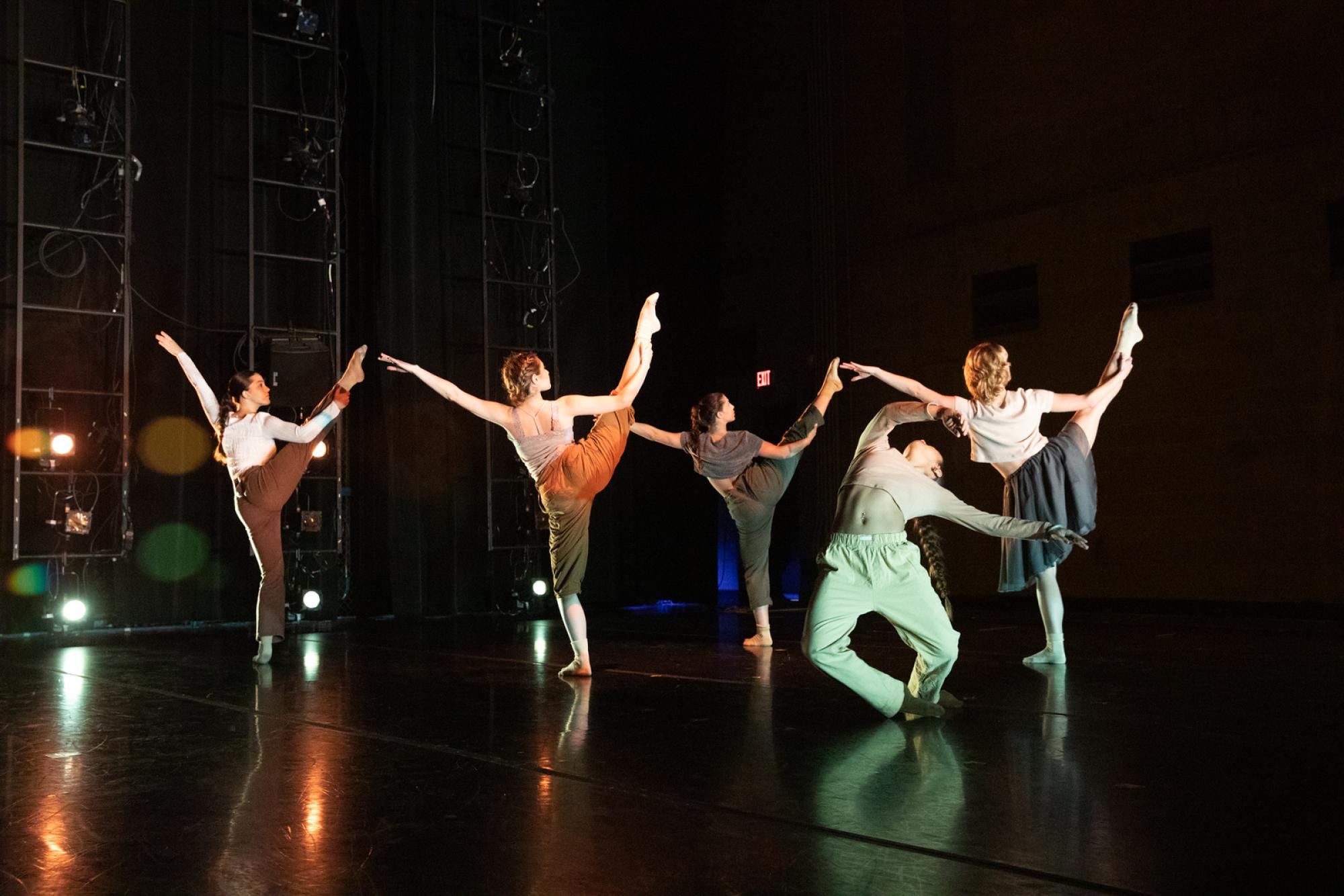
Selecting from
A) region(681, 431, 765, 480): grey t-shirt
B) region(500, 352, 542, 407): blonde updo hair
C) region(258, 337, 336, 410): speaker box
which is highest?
region(258, 337, 336, 410): speaker box

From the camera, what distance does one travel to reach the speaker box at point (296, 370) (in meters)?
7.46

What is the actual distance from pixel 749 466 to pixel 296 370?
10.4ft

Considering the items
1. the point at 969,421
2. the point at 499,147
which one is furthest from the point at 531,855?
the point at 499,147

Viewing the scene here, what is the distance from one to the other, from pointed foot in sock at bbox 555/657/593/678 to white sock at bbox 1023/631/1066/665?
1785 millimetres

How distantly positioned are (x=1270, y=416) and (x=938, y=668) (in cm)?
453

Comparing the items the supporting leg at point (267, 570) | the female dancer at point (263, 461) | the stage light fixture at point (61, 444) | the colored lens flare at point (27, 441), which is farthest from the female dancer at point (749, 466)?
the colored lens flare at point (27, 441)

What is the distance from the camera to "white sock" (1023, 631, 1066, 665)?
4781 mm

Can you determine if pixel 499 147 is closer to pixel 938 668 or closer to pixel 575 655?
pixel 575 655

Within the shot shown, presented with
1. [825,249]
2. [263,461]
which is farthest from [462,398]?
[825,249]

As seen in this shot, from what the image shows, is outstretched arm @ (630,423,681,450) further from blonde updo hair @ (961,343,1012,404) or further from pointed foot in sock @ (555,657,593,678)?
blonde updo hair @ (961,343,1012,404)

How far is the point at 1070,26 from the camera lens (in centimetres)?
805

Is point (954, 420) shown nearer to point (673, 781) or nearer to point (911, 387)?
point (911, 387)

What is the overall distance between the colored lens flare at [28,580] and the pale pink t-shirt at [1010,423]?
5.47 m

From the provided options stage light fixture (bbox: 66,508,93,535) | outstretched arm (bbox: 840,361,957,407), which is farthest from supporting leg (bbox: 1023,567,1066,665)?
stage light fixture (bbox: 66,508,93,535)
